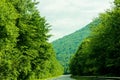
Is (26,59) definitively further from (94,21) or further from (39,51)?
(94,21)

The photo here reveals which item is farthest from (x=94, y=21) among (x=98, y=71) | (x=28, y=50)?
(x=28, y=50)

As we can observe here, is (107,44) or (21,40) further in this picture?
(107,44)

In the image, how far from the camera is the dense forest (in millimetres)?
45250

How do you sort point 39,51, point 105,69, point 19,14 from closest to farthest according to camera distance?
point 19,14 → point 39,51 → point 105,69

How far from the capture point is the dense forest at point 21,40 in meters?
45.2

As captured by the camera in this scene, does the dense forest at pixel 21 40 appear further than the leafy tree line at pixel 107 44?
No

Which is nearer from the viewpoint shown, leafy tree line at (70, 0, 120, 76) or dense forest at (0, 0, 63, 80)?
dense forest at (0, 0, 63, 80)

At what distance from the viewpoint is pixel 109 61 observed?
79.3 metres

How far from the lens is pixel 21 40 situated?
56.9m

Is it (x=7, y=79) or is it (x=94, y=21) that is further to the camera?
(x=94, y=21)

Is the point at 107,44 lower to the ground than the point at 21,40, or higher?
higher

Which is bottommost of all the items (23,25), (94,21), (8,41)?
(8,41)

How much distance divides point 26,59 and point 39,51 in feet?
28.7

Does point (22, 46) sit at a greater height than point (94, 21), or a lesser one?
lesser
